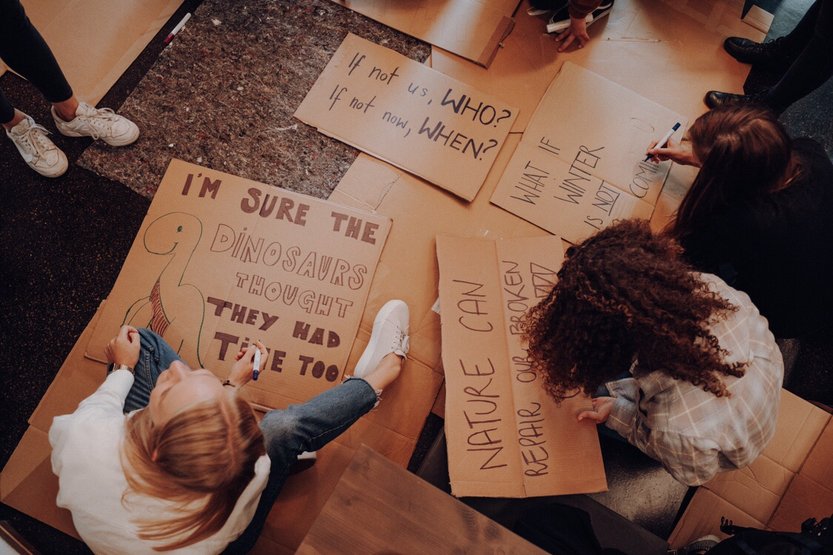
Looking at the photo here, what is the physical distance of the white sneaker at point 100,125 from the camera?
4.67ft

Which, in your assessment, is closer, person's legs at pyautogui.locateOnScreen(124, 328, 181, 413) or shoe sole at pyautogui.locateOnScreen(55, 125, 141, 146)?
person's legs at pyautogui.locateOnScreen(124, 328, 181, 413)

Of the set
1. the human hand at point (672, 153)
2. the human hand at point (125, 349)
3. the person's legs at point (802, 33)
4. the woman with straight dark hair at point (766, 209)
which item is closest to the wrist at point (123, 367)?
the human hand at point (125, 349)

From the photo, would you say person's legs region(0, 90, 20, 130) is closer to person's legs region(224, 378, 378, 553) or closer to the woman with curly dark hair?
person's legs region(224, 378, 378, 553)

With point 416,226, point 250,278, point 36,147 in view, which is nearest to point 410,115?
point 416,226

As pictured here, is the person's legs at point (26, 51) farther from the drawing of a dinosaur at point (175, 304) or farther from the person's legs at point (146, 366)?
the person's legs at point (146, 366)

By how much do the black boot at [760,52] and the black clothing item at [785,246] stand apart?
55 centimetres

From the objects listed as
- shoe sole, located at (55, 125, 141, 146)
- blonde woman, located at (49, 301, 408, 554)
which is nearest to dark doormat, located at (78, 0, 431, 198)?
shoe sole, located at (55, 125, 141, 146)

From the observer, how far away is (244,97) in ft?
5.03

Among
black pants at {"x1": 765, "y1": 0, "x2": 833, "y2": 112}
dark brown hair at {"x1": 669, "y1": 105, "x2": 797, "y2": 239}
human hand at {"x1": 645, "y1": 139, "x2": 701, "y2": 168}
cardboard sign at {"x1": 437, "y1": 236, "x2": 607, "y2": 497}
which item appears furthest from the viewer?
human hand at {"x1": 645, "y1": 139, "x2": 701, "y2": 168}

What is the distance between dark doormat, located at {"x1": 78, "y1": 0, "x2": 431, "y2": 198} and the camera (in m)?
1.46

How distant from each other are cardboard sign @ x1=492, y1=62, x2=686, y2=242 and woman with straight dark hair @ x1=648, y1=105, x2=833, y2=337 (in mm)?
256

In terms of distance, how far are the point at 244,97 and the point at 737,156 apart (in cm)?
122

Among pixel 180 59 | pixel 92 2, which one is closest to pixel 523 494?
pixel 180 59

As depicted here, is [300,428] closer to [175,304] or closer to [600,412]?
[175,304]
